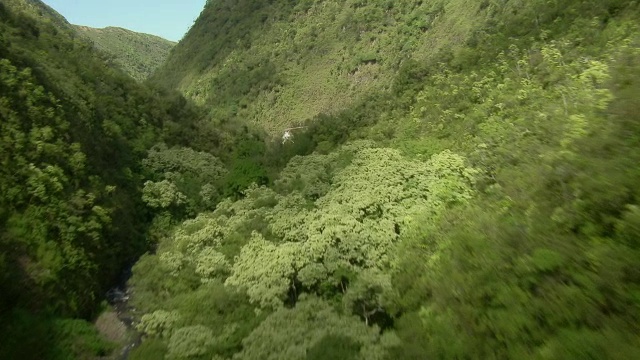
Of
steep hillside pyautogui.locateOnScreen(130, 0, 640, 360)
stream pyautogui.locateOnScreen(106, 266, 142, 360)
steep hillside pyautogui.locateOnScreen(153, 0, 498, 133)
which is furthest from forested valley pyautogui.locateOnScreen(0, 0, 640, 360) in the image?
steep hillside pyautogui.locateOnScreen(153, 0, 498, 133)

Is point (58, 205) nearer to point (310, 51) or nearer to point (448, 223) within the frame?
point (448, 223)

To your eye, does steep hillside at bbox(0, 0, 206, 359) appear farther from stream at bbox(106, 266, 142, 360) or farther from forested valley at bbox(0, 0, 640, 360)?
stream at bbox(106, 266, 142, 360)

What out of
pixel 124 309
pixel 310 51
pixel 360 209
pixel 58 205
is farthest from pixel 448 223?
pixel 310 51

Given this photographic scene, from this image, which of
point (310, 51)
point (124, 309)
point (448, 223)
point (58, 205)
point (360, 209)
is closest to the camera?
point (448, 223)

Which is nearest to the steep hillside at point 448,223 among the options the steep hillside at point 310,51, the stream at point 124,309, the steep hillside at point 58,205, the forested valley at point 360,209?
the forested valley at point 360,209

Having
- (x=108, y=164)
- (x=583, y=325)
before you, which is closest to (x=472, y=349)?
(x=583, y=325)
